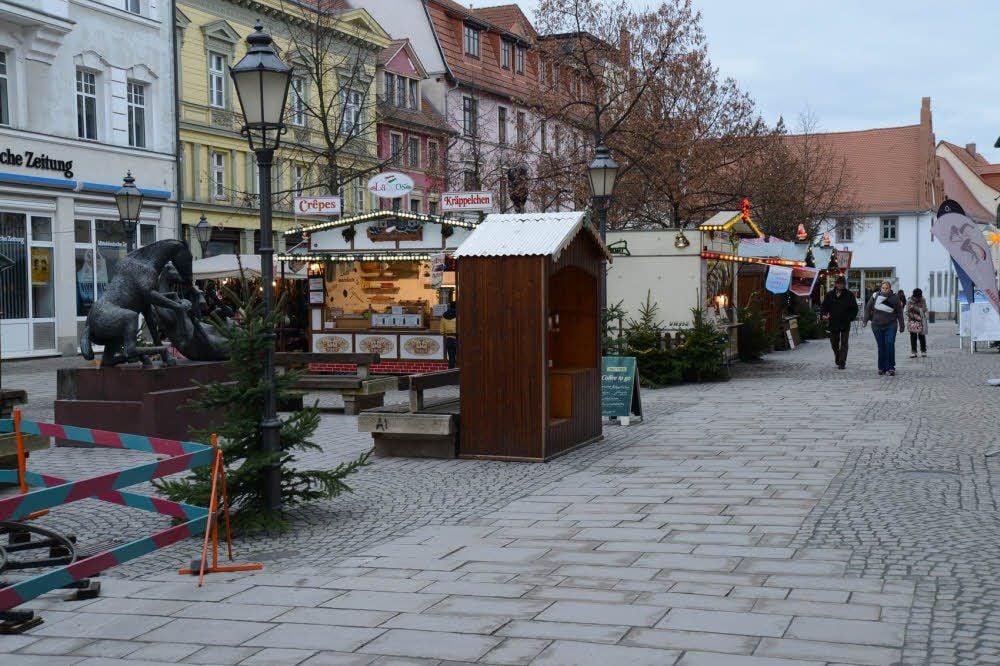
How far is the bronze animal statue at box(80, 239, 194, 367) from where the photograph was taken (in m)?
13.6

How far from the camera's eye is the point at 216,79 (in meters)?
37.0

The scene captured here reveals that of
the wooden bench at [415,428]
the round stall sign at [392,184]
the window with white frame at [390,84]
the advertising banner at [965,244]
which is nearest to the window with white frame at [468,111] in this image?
the window with white frame at [390,84]

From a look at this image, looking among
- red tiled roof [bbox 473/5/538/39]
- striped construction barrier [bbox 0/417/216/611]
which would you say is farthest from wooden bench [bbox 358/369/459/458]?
red tiled roof [bbox 473/5/538/39]

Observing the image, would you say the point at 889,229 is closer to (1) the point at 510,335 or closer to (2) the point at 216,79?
(2) the point at 216,79

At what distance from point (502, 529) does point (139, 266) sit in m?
7.58

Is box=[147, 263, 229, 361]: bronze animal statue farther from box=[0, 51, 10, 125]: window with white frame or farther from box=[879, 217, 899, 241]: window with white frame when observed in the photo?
box=[879, 217, 899, 241]: window with white frame

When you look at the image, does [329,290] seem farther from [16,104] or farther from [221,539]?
[221,539]

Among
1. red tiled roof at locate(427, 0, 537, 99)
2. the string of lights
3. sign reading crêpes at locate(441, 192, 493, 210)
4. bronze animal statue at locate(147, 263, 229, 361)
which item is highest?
red tiled roof at locate(427, 0, 537, 99)

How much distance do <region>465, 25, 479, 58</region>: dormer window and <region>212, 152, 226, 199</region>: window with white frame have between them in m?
18.3

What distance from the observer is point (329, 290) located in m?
23.9

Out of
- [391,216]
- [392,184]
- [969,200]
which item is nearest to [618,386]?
[391,216]

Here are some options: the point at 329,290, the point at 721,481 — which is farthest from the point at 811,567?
the point at 329,290

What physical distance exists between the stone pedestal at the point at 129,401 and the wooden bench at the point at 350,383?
3514 mm

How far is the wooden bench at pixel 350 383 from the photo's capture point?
1685 centimetres
